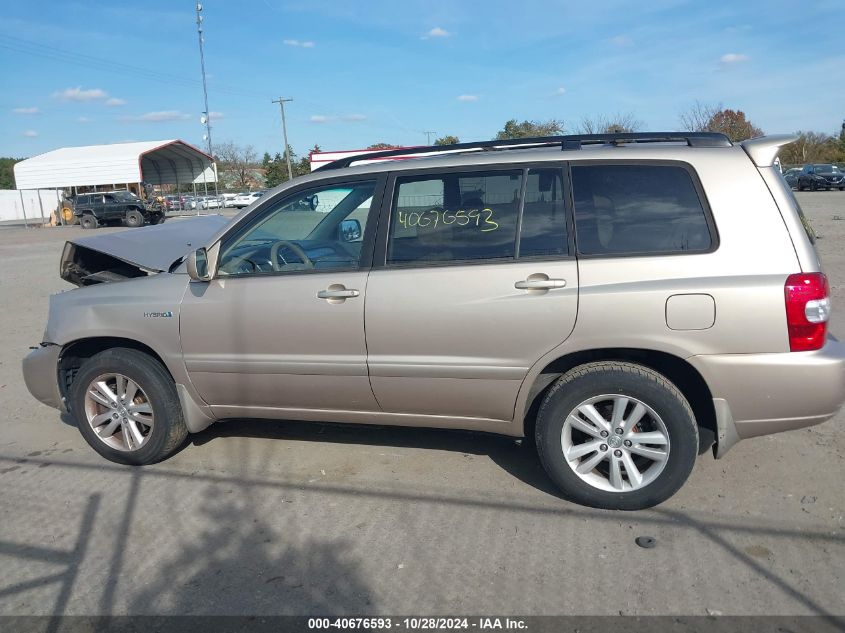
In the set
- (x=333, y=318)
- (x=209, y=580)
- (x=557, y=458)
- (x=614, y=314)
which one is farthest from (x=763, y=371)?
(x=209, y=580)

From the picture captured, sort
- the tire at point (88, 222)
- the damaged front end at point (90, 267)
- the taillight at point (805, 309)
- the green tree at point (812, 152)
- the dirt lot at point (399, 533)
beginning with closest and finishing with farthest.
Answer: the dirt lot at point (399, 533) < the taillight at point (805, 309) < the damaged front end at point (90, 267) < the tire at point (88, 222) < the green tree at point (812, 152)

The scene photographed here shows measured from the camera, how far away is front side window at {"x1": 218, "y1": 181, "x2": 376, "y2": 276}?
4.07m

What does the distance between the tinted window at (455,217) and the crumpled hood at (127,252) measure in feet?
4.54

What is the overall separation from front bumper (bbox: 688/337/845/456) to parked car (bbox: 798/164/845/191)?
39792mm

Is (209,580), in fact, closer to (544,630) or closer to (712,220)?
(544,630)

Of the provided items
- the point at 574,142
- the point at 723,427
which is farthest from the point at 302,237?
the point at 723,427

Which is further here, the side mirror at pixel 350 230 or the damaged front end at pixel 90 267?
the damaged front end at pixel 90 267

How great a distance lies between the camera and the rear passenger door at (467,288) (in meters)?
3.58

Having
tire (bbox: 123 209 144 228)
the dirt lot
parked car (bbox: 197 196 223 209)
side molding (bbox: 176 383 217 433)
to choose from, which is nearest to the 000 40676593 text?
the dirt lot

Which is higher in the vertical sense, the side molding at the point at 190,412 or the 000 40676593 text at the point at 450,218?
the 000 40676593 text at the point at 450,218

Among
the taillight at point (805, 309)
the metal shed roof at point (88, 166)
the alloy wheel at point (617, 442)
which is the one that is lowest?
the alloy wheel at point (617, 442)

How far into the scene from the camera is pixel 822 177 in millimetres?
37344

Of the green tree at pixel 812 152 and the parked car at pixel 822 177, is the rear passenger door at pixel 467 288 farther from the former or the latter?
the green tree at pixel 812 152

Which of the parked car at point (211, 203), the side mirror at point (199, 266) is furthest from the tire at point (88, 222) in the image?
the side mirror at point (199, 266)
